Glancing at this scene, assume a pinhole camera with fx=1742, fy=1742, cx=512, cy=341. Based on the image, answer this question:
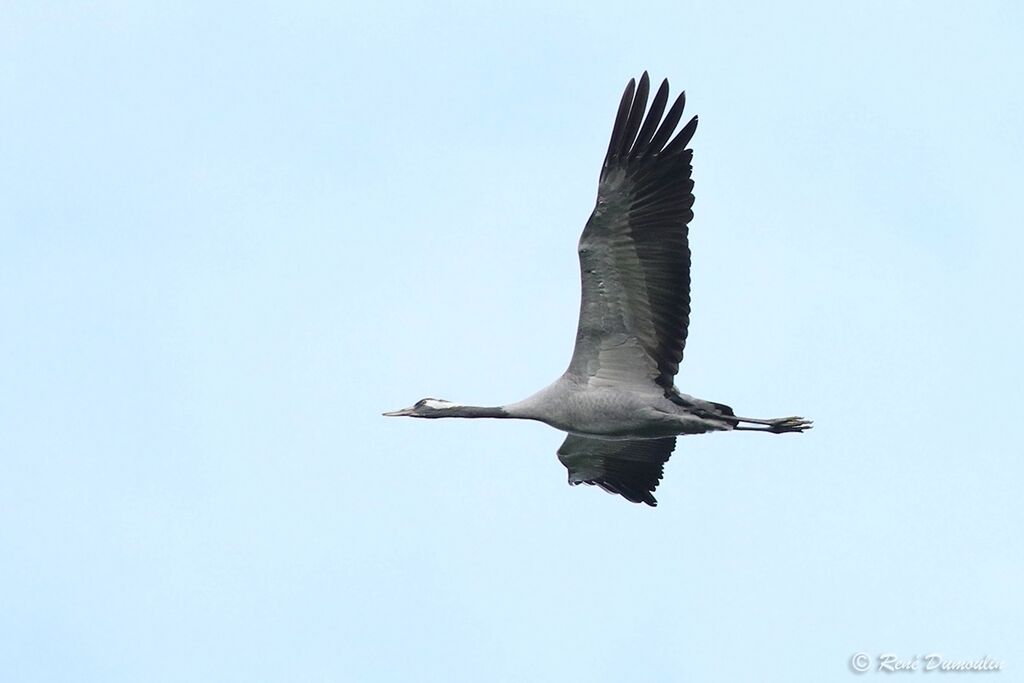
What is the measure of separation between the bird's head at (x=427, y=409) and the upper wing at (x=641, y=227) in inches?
103

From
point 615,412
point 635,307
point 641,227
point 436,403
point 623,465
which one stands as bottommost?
point 623,465

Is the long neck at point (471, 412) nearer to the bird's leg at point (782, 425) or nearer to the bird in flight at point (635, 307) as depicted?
the bird in flight at point (635, 307)

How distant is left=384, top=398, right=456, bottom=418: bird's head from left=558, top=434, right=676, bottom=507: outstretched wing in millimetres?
1947

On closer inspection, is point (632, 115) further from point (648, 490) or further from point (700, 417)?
point (648, 490)

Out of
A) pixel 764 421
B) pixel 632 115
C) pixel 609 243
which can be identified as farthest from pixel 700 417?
pixel 632 115

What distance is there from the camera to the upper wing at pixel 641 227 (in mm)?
20328

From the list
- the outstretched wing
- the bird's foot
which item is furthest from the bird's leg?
the outstretched wing

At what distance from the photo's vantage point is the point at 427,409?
2273 cm

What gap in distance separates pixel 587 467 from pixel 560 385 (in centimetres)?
264

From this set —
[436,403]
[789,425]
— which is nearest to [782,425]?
[789,425]

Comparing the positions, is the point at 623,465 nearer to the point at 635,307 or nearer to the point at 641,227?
the point at 635,307

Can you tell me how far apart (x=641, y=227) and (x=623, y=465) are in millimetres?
4688

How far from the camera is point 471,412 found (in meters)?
22.3

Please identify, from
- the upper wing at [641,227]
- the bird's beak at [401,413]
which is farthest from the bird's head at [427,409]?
the upper wing at [641,227]
